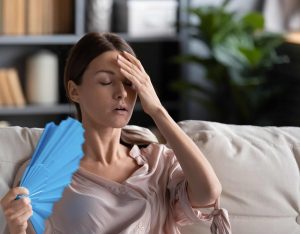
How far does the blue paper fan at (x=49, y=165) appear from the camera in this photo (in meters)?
1.45

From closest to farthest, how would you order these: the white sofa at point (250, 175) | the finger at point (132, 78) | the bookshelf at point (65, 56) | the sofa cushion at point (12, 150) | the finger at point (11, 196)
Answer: the finger at point (11, 196) < the finger at point (132, 78) < the sofa cushion at point (12, 150) < the white sofa at point (250, 175) < the bookshelf at point (65, 56)

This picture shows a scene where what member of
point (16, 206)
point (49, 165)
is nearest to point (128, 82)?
point (49, 165)

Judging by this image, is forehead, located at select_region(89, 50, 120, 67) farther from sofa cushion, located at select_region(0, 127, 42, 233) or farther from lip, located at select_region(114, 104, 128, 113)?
sofa cushion, located at select_region(0, 127, 42, 233)

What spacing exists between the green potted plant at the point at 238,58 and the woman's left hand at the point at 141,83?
8.02 ft

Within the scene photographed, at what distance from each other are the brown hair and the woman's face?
0.01m

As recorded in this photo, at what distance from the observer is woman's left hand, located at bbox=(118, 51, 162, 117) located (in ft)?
5.46

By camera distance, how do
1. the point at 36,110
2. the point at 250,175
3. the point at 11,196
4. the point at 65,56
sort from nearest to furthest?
the point at 11,196 < the point at 250,175 < the point at 36,110 < the point at 65,56

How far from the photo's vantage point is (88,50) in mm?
1730

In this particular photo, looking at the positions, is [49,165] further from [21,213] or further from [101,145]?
[101,145]

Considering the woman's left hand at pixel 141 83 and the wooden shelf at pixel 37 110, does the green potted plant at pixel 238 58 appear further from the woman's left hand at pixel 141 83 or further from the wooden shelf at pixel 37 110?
the woman's left hand at pixel 141 83

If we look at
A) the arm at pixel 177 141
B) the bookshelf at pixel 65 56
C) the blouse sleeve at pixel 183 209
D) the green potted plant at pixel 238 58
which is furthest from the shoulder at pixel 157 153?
the green potted plant at pixel 238 58

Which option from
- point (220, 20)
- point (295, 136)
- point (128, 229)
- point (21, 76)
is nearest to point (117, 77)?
point (128, 229)

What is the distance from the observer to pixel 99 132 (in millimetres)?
1757

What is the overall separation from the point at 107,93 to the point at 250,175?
1.83ft
